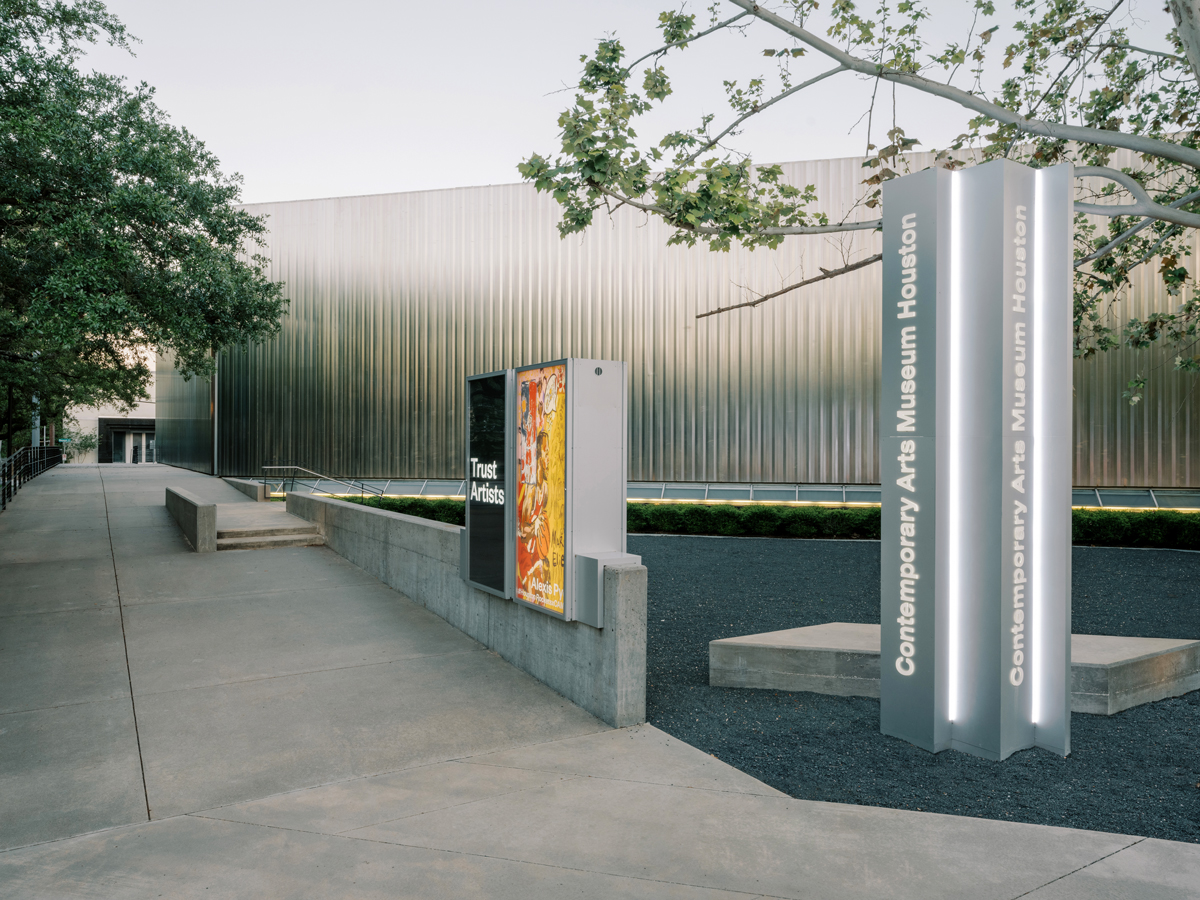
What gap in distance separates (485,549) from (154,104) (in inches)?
404

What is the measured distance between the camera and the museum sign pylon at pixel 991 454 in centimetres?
476

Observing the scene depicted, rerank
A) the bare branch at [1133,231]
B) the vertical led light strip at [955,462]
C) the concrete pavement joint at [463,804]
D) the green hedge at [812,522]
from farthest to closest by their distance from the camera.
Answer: the green hedge at [812,522] → the bare branch at [1133,231] → the vertical led light strip at [955,462] → the concrete pavement joint at [463,804]

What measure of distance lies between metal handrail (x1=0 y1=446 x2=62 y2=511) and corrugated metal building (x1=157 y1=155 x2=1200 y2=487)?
6.21 m

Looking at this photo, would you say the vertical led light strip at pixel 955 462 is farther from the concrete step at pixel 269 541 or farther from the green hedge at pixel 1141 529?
the green hedge at pixel 1141 529

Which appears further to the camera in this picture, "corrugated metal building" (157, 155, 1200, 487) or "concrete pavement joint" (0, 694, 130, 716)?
"corrugated metal building" (157, 155, 1200, 487)

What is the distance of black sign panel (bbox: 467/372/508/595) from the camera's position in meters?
6.93

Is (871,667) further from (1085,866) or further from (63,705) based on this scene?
(63,705)

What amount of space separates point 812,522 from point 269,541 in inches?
453

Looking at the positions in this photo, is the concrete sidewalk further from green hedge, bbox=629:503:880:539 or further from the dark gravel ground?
green hedge, bbox=629:503:880:539

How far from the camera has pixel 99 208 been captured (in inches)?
424

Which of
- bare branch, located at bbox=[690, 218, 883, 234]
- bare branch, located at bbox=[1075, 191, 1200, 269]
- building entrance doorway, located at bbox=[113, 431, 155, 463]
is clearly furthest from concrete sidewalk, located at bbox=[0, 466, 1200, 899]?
building entrance doorway, located at bbox=[113, 431, 155, 463]

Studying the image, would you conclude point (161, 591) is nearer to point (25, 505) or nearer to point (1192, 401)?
point (25, 505)

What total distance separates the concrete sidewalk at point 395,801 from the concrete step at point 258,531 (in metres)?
5.37

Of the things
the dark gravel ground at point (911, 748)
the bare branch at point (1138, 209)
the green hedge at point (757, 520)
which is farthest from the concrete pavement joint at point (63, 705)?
the green hedge at point (757, 520)
